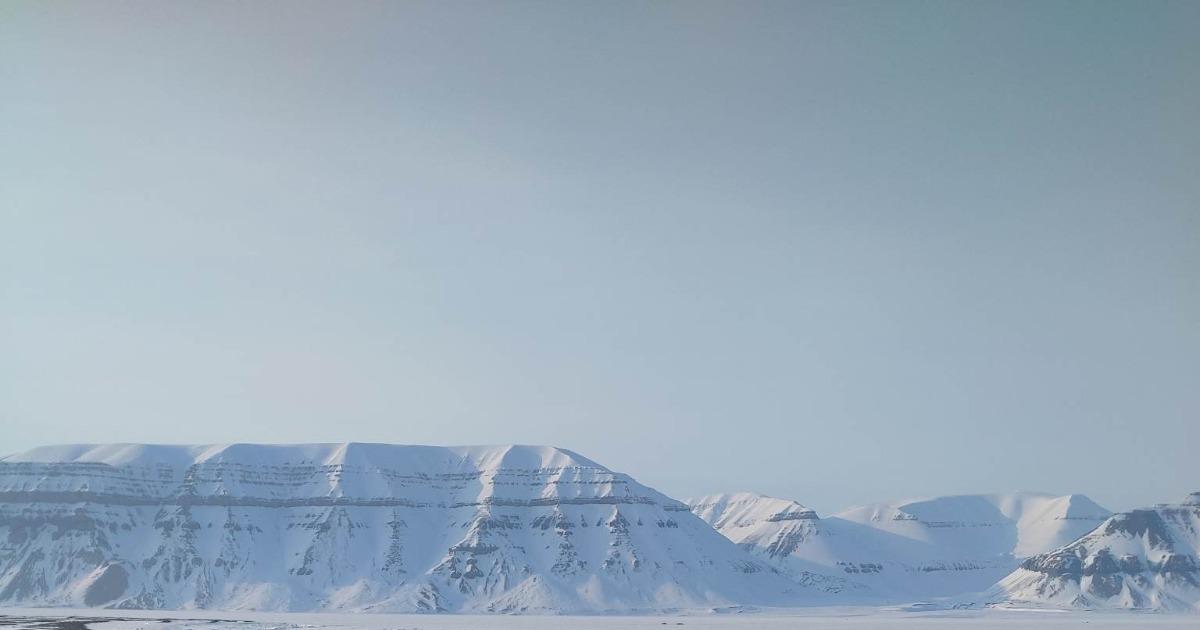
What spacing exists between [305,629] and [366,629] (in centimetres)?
940

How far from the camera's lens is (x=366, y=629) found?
197250mm

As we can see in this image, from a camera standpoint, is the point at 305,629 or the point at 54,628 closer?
the point at 54,628

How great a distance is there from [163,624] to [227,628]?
12.6m

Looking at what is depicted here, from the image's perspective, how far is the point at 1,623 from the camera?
19362cm

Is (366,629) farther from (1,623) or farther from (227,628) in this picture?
(1,623)

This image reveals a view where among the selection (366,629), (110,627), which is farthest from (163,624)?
(366,629)

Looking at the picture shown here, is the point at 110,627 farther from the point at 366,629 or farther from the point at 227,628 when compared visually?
the point at 366,629

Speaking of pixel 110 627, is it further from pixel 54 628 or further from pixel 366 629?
pixel 366 629

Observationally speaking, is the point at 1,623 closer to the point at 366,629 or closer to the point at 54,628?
the point at 54,628

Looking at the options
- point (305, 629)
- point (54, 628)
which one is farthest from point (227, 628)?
point (54, 628)

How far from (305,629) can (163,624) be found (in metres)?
22.9

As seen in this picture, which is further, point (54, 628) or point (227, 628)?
point (227, 628)

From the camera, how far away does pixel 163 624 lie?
19725 centimetres

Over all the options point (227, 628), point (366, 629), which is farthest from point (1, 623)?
point (366, 629)
